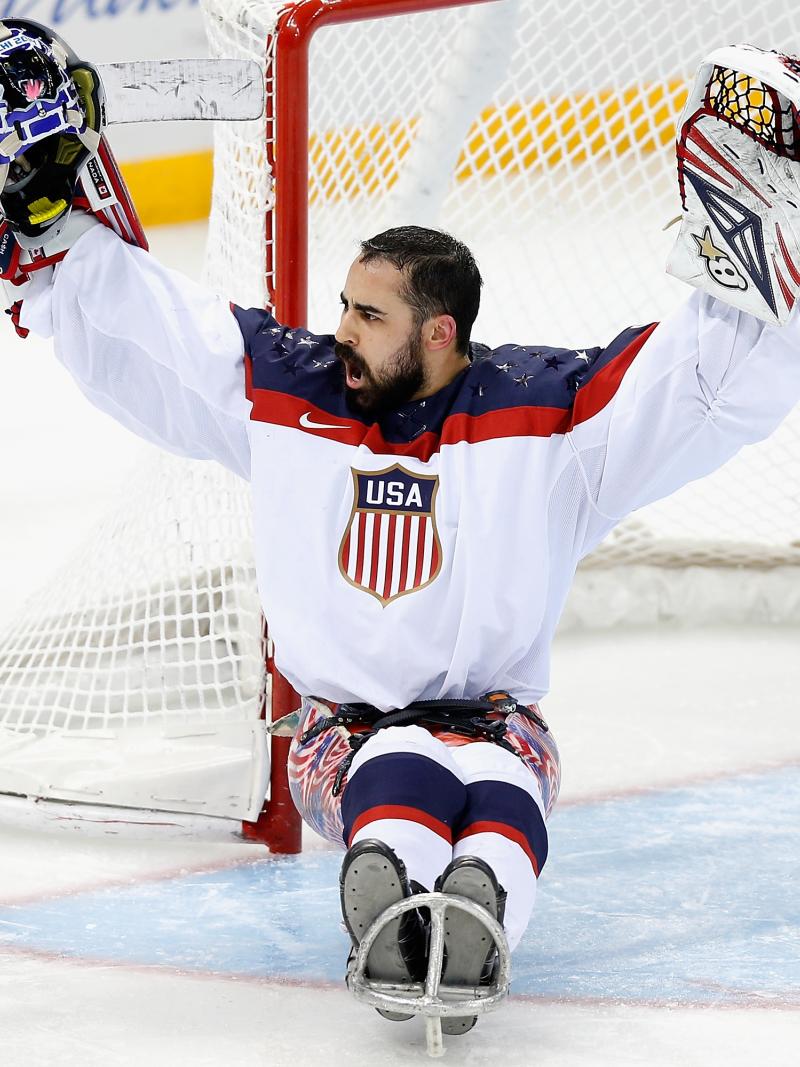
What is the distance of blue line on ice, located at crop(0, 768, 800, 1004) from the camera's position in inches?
77.6

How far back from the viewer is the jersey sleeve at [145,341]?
2.02 meters

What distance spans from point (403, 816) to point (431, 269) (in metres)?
0.69

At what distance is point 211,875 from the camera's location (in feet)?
7.55

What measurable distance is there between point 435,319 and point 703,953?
0.86 metres

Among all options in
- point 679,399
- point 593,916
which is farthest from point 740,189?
point 593,916

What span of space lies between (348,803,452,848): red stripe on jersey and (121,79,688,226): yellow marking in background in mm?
1577

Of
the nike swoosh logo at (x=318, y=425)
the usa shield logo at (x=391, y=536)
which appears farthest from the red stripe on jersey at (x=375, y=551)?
the nike swoosh logo at (x=318, y=425)

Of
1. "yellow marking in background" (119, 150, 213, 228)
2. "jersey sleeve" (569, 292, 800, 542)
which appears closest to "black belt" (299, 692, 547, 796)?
"jersey sleeve" (569, 292, 800, 542)

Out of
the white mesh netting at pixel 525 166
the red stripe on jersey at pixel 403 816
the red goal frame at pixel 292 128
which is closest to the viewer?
the red stripe on jersey at pixel 403 816

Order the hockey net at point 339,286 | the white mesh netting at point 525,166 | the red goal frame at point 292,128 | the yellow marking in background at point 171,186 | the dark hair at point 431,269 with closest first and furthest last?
the dark hair at point 431,269 < the red goal frame at point 292,128 < the hockey net at point 339,286 < the white mesh netting at point 525,166 < the yellow marking in background at point 171,186

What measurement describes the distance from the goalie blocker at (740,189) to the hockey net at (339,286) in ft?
2.02

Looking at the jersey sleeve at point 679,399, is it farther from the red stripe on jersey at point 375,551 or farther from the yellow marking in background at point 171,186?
the yellow marking in background at point 171,186

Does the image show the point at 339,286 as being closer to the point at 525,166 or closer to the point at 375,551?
the point at 525,166

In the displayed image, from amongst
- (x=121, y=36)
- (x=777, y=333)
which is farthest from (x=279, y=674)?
(x=121, y=36)
